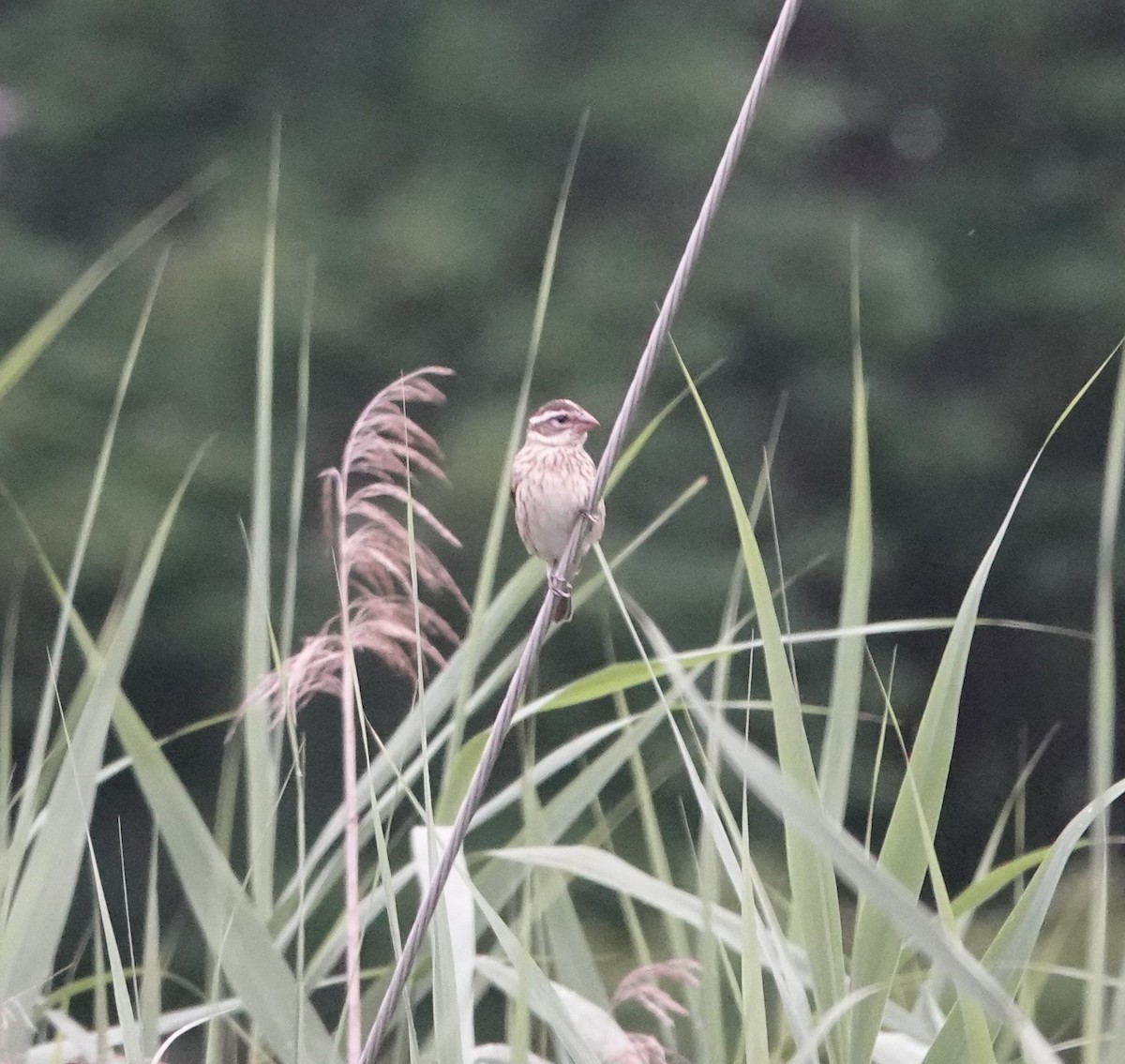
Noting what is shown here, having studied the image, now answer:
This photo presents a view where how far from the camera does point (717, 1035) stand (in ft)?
3.81

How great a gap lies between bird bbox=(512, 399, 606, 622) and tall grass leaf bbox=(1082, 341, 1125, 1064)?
1.36 metres

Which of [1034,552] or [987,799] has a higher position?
[1034,552]

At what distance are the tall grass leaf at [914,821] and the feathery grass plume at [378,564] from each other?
36 cm

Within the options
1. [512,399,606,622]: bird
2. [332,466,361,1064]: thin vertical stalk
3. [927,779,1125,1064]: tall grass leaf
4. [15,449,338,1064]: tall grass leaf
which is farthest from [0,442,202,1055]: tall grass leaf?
[512,399,606,622]: bird

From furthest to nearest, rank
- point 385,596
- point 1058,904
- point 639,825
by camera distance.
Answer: point 1058,904 < point 639,825 < point 385,596

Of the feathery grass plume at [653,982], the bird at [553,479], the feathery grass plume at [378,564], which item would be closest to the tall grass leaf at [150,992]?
the feathery grass plume at [378,564]

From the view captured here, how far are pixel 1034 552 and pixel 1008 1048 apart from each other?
194 inches

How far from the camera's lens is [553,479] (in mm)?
2494

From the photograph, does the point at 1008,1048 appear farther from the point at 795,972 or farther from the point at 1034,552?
the point at 1034,552

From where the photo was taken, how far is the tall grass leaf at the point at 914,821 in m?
1.07

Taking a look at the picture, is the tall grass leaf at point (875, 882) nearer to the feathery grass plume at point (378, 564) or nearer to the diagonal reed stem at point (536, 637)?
the diagonal reed stem at point (536, 637)

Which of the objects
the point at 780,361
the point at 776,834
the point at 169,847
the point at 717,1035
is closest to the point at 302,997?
the point at 169,847

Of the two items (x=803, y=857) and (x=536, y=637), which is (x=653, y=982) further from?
(x=536, y=637)

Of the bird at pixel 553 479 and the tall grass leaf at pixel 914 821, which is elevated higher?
the tall grass leaf at pixel 914 821
